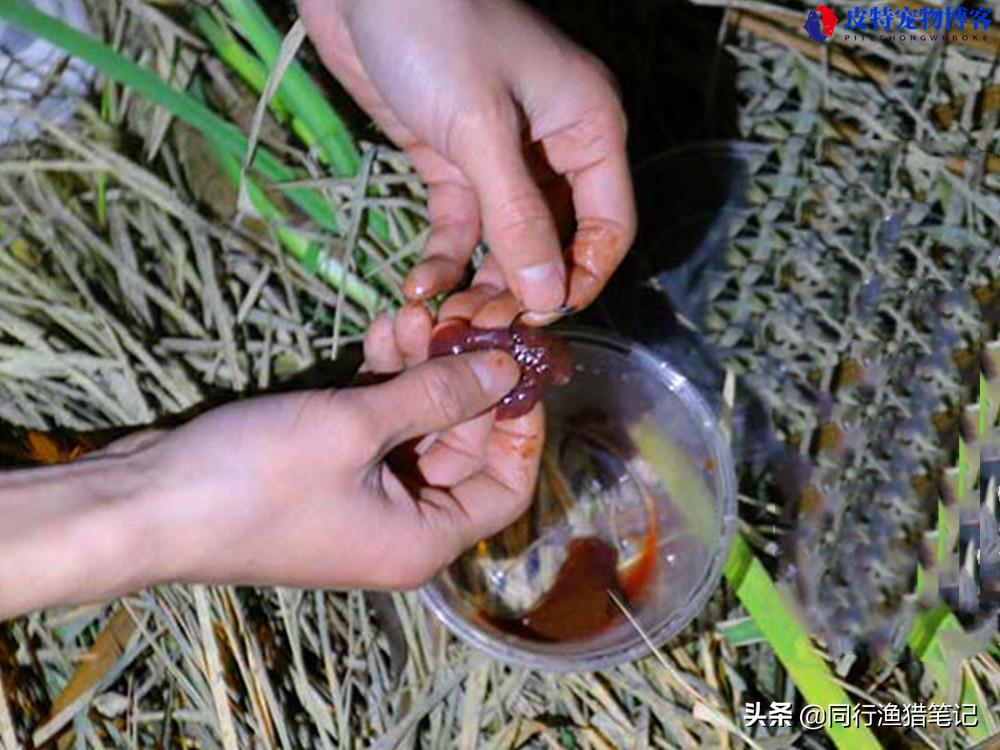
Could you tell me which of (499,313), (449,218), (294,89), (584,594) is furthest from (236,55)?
(584,594)

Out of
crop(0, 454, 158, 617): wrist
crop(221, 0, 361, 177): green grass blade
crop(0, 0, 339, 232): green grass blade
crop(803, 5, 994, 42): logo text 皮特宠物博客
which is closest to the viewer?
crop(0, 454, 158, 617): wrist

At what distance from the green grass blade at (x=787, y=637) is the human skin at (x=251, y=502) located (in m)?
0.31

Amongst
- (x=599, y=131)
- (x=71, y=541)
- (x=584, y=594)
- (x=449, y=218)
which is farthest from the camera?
(x=584, y=594)

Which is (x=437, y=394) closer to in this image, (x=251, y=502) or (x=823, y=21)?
(x=251, y=502)

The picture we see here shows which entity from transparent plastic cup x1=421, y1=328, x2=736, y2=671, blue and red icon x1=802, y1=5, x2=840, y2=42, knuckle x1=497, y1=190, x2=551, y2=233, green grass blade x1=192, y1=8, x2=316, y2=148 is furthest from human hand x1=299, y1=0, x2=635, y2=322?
blue and red icon x1=802, y1=5, x2=840, y2=42

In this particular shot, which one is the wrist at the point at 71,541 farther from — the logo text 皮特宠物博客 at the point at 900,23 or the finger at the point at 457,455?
the logo text 皮特宠物博客 at the point at 900,23

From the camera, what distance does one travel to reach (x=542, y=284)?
3.57ft

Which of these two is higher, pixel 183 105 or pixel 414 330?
pixel 183 105

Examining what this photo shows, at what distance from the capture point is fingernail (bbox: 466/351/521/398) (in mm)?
1117

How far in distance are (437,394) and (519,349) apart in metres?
0.10

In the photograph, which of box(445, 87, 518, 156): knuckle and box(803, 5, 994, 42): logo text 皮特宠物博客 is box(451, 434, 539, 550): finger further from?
box(803, 5, 994, 42): logo text 皮特宠物博客

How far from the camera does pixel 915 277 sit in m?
1.39

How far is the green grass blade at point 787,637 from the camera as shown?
1.27 m

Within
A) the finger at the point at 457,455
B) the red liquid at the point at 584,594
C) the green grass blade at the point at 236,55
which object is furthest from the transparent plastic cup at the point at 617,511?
the green grass blade at the point at 236,55
